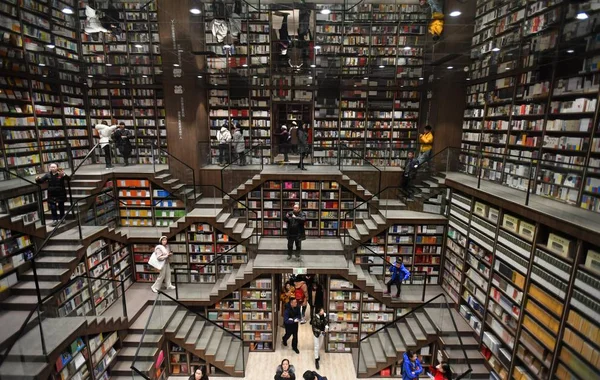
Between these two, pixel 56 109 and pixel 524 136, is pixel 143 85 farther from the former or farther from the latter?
pixel 524 136

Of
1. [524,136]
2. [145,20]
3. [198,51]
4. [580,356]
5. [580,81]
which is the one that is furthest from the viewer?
[145,20]

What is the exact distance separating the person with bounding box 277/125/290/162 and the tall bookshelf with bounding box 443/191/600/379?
14.5 feet

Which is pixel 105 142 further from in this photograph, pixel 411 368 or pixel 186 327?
pixel 411 368

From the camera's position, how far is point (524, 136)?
20.2ft

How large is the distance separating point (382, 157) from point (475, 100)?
109 inches

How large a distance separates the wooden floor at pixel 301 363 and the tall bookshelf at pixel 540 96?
Answer: 5.11 m

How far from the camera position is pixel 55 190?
19.7 ft

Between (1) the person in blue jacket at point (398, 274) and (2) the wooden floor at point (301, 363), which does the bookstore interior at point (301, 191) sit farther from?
(1) the person in blue jacket at point (398, 274)

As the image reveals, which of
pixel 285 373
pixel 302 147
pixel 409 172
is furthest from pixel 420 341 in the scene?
pixel 302 147

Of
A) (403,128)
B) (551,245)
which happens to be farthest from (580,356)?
(403,128)

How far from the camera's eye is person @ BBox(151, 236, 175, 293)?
21.6 ft

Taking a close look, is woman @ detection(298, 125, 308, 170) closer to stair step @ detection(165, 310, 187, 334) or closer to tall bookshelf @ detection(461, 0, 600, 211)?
tall bookshelf @ detection(461, 0, 600, 211)

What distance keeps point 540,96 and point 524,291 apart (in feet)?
12.2

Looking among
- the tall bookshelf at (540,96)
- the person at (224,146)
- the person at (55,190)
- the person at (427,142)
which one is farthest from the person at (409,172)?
the person at (55,190)
